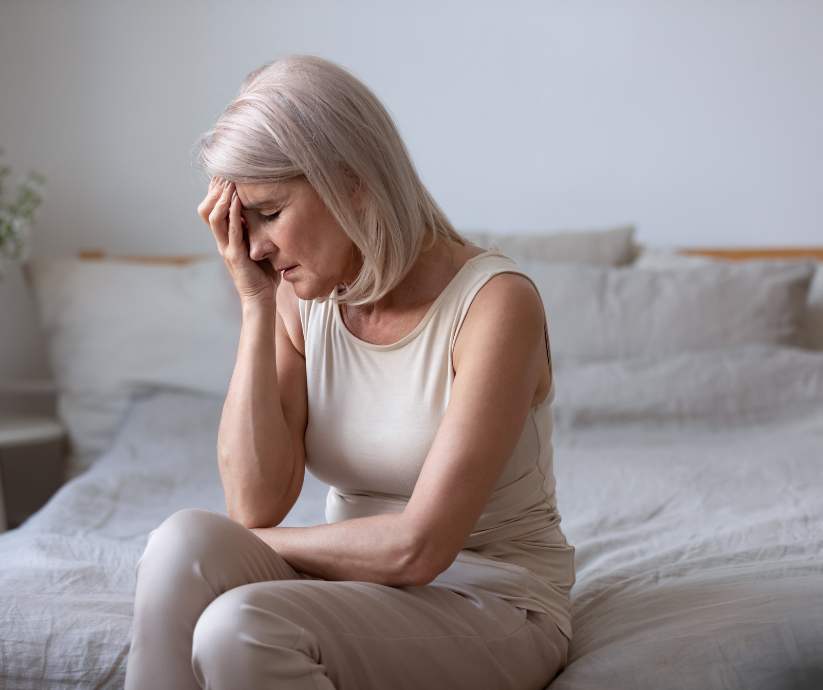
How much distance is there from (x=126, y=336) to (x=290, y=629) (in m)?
1.76

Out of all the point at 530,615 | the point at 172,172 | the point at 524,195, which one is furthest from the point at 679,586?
the point at 172,172

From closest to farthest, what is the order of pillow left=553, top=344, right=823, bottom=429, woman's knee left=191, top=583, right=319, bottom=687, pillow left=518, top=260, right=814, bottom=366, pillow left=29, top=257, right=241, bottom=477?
1. woman's knee left=191, top=583, right=319, bottom=687
2. pillow left=553, top=344, right=823, bottom=429
3. pillow left=518, top=260, right=814, bottom=366
4. pillow left=29, top=257, right=241, bottom=477

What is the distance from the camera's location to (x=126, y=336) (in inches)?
105

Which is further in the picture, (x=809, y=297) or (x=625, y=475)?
(x=809, y=297)

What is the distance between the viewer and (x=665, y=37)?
9.39 ft

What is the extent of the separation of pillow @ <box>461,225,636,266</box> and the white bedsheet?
1.33ft

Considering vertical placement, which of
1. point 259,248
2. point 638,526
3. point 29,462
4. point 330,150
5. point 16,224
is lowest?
point 29,462

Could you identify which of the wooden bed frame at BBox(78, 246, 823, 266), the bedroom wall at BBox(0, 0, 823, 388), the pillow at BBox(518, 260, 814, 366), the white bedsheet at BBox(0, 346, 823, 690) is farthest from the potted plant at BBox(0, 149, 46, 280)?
the wooden bed frame at BBox(78, 246, 823, 266)

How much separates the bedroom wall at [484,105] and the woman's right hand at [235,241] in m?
1.67

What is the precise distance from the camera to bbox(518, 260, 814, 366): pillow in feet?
7.81

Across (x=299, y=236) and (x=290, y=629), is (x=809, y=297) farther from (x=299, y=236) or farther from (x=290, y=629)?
(x=290, y=629)

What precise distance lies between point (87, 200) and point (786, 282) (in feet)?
6.49

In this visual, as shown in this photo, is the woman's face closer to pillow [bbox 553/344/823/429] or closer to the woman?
the woman

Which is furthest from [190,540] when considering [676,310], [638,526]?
[676,310]
